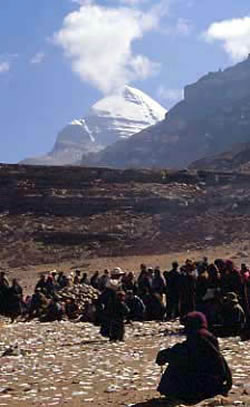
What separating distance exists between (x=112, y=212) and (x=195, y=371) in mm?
59124

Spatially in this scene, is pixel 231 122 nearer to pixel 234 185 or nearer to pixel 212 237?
pixel 234 185

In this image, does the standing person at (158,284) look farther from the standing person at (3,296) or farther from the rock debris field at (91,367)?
the standing person at (3,296)

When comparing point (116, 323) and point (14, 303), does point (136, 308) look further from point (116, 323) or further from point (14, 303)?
point (14, 303)

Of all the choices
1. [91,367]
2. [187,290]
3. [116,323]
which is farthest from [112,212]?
[91,367]

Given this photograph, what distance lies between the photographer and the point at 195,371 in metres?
10.1

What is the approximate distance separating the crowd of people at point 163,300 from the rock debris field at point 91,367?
553 millimetres

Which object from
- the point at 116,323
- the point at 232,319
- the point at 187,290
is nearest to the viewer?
the point at 232,319

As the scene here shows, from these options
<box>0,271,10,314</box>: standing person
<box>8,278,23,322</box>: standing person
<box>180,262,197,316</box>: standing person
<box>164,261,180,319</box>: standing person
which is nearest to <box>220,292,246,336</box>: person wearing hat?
<box>180,262,197,316</box>: standing person

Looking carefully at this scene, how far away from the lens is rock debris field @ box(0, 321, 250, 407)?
10.8m

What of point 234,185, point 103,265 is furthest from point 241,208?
point 103,265

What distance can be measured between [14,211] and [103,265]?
675 inches

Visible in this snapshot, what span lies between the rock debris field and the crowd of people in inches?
21.8

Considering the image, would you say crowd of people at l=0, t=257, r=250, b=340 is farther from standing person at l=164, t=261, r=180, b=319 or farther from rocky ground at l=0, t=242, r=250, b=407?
rocky ground at l=0, t=242, r=250, b=407

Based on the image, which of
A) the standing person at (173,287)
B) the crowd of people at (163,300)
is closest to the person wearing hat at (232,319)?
the crowd of people at (163,300)
